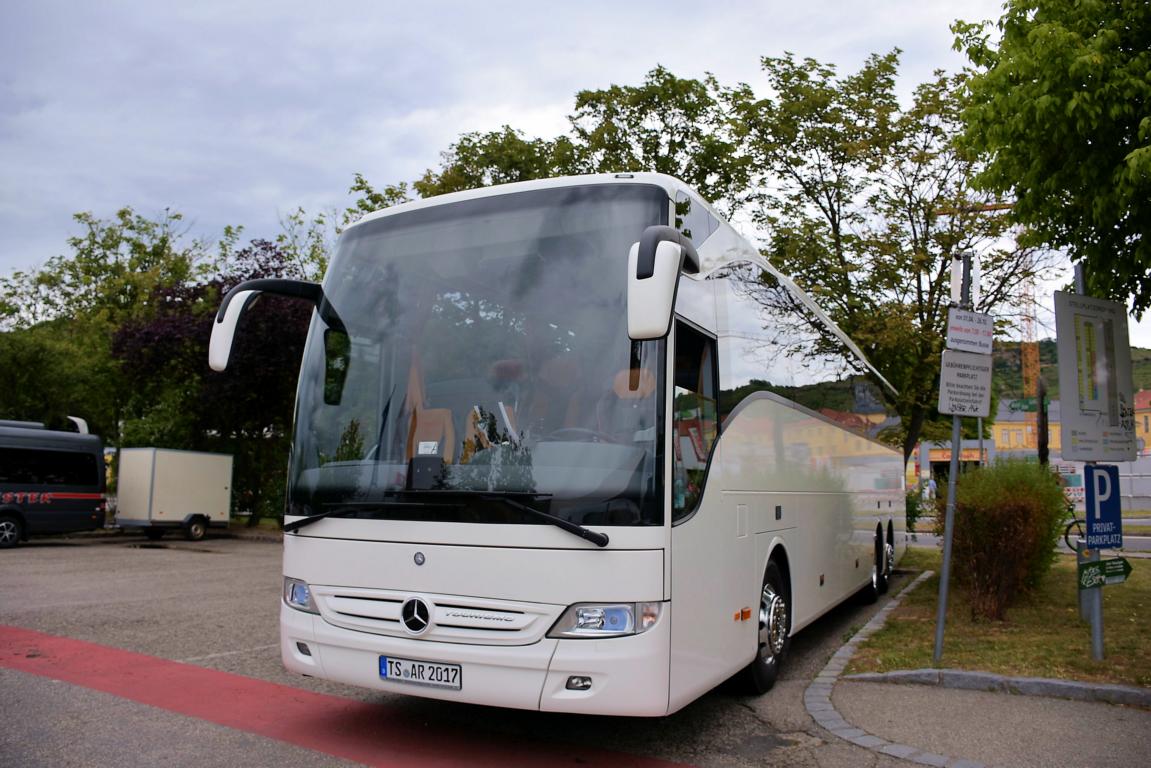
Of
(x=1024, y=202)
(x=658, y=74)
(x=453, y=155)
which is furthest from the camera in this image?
(x=453, y=155)

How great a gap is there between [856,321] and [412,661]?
1678 cm

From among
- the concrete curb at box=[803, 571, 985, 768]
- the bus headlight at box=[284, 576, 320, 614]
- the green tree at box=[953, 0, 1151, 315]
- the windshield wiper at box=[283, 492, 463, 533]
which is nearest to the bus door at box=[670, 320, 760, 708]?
the concrete curb at box=[803, 571, 985, 768]

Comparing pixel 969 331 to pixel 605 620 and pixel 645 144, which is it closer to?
pixel 605 620

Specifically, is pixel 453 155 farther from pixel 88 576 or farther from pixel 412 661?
pixel 412 661

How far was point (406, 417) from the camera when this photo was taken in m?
5.50

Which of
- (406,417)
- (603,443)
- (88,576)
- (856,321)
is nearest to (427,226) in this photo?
(406,417)

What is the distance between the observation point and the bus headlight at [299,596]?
567 cm

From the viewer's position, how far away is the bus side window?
520 centimetres

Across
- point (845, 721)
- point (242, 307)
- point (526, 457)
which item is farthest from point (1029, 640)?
point (242, 307)

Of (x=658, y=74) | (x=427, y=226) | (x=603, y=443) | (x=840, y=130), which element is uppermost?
(x=658, y=74)

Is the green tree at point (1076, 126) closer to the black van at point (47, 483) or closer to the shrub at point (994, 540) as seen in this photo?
the shrub at point (994, 540)

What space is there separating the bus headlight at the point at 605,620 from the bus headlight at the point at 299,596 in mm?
1636

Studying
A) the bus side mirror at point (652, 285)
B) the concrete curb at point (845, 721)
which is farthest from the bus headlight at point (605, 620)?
the concrete curb at point (845, 721)

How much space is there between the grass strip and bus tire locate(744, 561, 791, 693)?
2.46 ft
